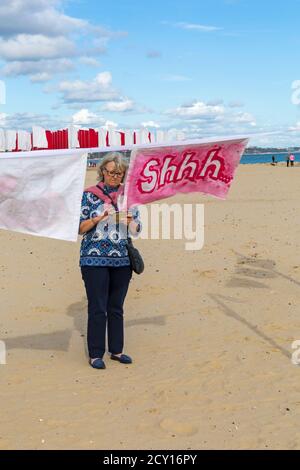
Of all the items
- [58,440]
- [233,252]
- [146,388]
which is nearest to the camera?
[58,440]

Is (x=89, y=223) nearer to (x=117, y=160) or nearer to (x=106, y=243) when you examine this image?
(x=106, y=243)

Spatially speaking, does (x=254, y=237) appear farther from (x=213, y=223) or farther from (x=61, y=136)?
(x=61, y=136)

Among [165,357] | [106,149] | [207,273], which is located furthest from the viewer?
[207,273]

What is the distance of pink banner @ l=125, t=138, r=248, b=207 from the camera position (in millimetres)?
5625

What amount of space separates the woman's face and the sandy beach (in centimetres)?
191

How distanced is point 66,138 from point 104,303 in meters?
31.6

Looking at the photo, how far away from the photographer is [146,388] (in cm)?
554

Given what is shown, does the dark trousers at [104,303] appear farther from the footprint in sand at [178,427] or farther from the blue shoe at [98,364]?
the footprint in sand at [178,427]

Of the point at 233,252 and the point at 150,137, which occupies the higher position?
the point at 150,137

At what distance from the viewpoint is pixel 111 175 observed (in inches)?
219

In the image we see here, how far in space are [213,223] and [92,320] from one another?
391 inches

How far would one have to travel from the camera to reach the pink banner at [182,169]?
18.5ft

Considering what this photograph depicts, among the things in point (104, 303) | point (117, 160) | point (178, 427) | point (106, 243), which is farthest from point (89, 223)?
point (178, 427)

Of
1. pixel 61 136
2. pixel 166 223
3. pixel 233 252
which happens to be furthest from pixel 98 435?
A: pixel 61 136
